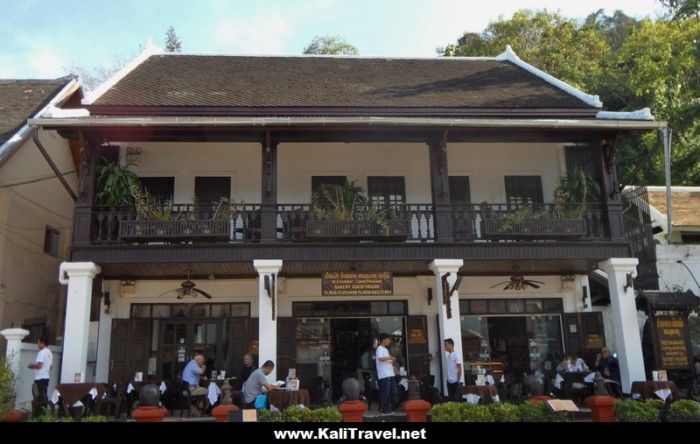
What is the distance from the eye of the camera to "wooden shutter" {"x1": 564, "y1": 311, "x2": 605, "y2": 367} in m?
14.8

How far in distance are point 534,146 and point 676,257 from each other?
465 centimetres

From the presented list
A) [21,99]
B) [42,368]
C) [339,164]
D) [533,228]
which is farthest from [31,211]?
[533,228]

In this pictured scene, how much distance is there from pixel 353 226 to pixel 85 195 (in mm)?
5412

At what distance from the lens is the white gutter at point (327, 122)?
1194 centimetres

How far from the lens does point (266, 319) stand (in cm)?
1187

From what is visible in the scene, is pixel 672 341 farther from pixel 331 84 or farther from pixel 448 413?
pixel 331 84

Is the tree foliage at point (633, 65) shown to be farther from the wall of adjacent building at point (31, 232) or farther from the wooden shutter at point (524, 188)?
the wall of adjacent building at point (31, 232)

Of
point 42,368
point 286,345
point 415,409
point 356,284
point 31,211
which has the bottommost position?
point 415,409

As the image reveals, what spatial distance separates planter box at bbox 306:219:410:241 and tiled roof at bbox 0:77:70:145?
308 inches

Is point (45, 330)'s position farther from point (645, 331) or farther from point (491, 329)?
point (645, 331)

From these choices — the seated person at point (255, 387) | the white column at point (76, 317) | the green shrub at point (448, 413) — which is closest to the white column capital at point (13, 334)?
the white column at point (76, 317)

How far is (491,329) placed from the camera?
50.3 ft

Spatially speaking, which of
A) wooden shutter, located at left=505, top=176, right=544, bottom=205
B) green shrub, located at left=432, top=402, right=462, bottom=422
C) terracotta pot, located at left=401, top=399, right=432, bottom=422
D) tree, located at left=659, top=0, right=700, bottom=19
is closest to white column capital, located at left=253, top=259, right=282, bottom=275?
terracotta pot, located at left=401, top=399, right=432, bottom=422

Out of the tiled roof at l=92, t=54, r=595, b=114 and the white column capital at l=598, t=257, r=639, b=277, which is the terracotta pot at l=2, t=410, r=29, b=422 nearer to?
the tiled roof at l=92, t=54, r=595, b=114
